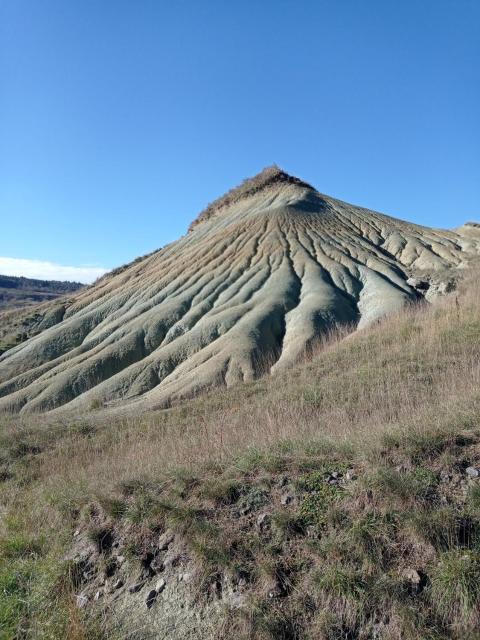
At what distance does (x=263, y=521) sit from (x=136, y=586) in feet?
5.30

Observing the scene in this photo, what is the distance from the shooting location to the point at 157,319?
95.2ft

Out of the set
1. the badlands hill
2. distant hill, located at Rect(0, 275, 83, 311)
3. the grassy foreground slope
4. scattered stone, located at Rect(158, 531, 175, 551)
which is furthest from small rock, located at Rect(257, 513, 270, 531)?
distant hill, located at Rect(0, 275, 83, 311)

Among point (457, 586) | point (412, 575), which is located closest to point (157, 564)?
point (412, 575)

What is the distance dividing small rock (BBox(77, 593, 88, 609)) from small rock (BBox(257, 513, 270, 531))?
2138 mm

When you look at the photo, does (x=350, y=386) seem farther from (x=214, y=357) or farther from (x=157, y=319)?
(x=157, y=319)

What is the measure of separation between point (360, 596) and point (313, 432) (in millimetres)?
3215

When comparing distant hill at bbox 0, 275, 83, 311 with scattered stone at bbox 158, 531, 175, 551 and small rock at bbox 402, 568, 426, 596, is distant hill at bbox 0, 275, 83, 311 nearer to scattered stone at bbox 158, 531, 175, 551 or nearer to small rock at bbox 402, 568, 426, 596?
scattered stone at bbox 158, 531, 175, 551

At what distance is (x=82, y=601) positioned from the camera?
5297 millimetres

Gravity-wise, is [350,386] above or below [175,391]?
above

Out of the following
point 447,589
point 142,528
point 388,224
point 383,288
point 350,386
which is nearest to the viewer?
point 447,589

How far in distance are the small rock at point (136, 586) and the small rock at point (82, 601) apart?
0.51 m

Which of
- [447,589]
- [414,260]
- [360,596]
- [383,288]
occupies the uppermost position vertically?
[414,260]

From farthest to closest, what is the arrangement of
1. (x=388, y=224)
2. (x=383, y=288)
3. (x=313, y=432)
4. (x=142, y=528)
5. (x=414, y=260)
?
(x=388, y=224), (x=414, y=260), (x=383, y=288), (x=313, y=432), (x=142, y=528)

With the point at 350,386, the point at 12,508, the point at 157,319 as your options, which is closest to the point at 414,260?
the point at 157,319
